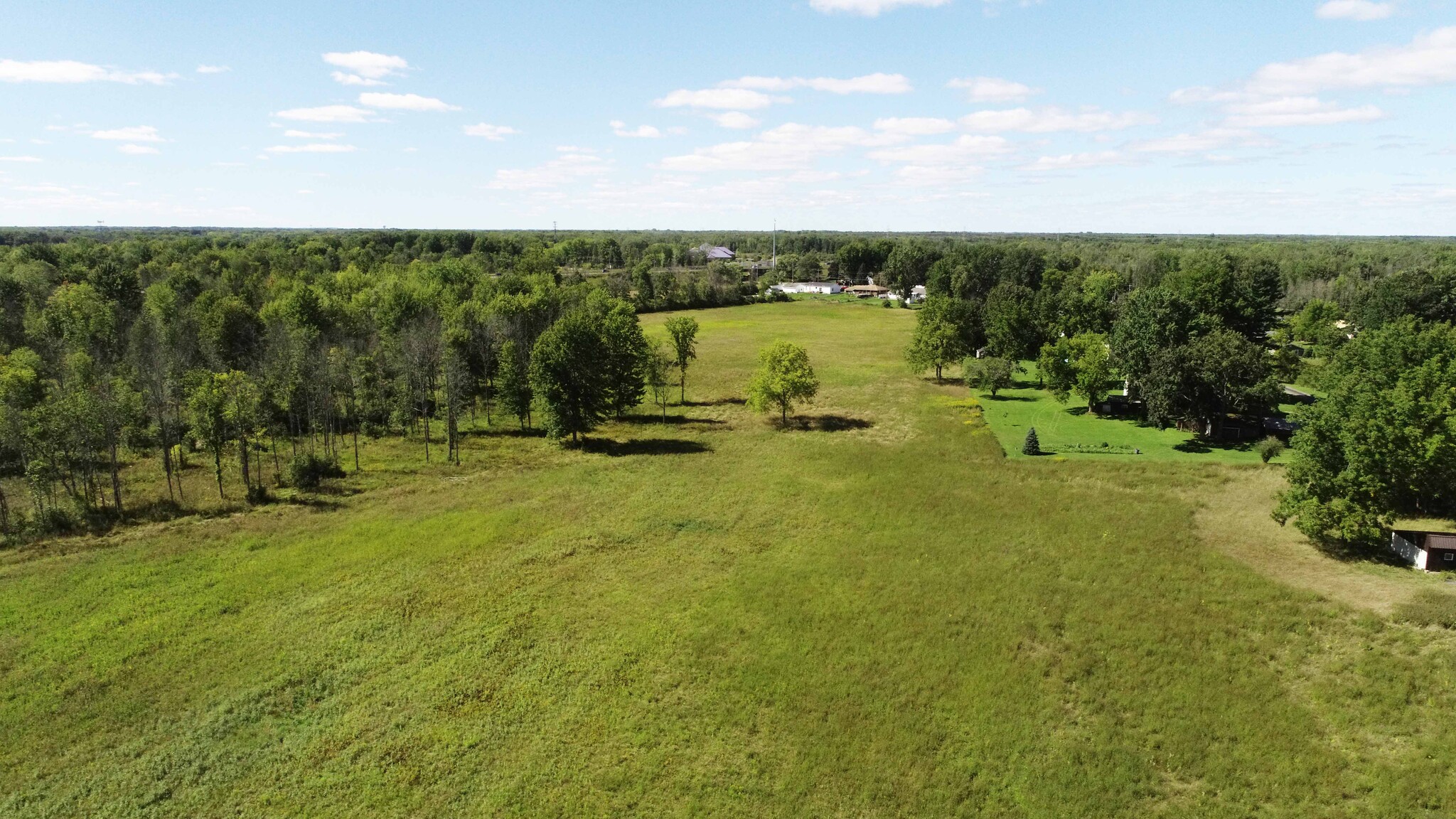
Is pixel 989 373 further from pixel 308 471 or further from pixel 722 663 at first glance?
pixel 308 471

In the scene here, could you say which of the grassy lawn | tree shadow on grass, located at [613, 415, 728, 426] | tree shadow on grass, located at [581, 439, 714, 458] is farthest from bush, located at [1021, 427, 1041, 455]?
tree shadow on grass, located at [613, 415, 728, 426]

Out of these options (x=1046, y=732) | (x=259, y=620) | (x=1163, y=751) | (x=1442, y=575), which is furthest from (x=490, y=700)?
(x=1442, y=575)

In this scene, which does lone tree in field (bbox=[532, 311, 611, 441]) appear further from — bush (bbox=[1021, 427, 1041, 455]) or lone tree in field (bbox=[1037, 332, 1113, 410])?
lone tree in field (bbox=[1037, 332, 1113, 410])

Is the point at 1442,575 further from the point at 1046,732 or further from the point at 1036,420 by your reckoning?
the point at 1036,420

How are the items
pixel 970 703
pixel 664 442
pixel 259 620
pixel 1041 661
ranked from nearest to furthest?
1. pixel 970 703
2. pixel 1041 661
3. pixel 259 620
4. pixel 664 442

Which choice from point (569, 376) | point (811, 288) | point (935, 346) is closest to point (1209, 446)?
point (935, 346)
